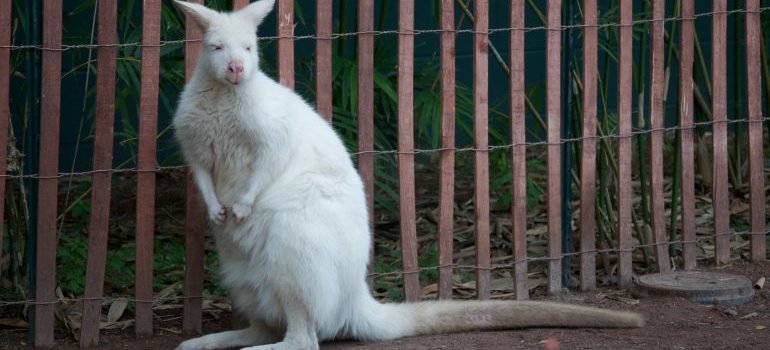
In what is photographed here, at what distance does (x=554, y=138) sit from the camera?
499 centimetres

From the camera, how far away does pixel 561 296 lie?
5137 millimetres

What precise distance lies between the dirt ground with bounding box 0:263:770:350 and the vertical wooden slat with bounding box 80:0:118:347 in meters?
0.16

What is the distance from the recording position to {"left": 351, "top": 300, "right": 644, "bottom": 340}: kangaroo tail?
4.39 m

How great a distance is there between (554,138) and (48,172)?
7.13 feet

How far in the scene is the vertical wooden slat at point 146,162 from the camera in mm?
4312

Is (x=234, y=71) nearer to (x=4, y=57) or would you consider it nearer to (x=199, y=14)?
(x=199, y=14)

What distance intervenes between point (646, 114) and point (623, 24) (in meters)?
3.08

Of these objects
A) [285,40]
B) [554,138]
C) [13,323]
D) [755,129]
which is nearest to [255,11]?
[285,40]

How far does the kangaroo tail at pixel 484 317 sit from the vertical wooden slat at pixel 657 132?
0.90m

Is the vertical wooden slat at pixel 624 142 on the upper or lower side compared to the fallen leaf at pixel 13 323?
upper

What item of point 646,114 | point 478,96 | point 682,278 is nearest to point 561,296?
point 682,278

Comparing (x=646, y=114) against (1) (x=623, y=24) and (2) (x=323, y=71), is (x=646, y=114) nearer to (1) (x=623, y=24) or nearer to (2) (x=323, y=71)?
(1) (x=623, y=24)

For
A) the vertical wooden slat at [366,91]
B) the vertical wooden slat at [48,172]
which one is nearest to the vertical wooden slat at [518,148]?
the vertical wooden slat at [366,91]

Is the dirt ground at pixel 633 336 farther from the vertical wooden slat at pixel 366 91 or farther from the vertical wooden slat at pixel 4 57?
the vertical wooden slat at pixel 4 57
